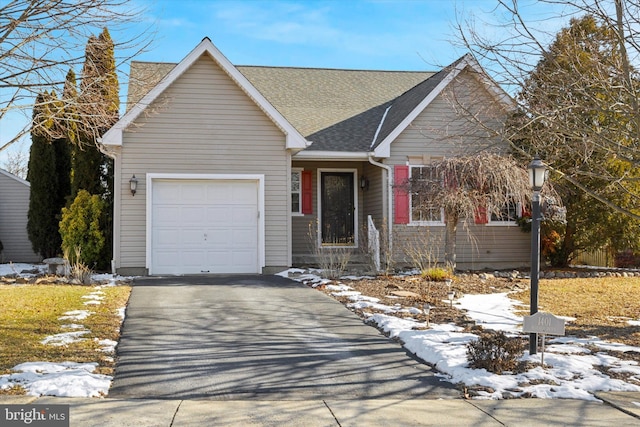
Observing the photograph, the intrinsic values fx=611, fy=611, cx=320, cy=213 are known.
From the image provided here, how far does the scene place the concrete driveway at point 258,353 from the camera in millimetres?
5746

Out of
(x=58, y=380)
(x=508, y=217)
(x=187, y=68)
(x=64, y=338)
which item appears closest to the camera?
(x=58, y=380)

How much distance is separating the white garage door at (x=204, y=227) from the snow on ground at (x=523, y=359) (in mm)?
4990

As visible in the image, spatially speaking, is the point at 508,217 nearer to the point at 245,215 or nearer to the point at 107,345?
the point at 245,215

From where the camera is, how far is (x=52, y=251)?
1830cm

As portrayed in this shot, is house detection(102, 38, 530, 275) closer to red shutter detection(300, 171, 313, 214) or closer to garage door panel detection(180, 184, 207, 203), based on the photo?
garage door panel detection(180, 184, 207, 203)

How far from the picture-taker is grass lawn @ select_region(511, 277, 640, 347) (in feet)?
27.5

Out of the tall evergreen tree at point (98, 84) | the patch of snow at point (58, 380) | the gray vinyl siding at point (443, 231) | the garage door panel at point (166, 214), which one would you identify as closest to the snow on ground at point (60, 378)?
the patch of snow at point (58, 380)

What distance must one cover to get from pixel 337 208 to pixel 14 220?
422 inches

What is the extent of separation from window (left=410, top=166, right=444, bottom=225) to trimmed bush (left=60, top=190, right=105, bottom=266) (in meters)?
7.43

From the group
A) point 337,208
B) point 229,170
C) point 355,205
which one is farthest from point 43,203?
point 355,205

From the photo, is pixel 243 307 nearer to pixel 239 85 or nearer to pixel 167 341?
pixel 167 341

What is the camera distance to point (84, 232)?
14375 mm

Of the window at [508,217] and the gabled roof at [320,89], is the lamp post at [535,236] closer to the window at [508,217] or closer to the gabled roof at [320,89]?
the window at [508,217]

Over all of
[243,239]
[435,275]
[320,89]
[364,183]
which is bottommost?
[435,275]
